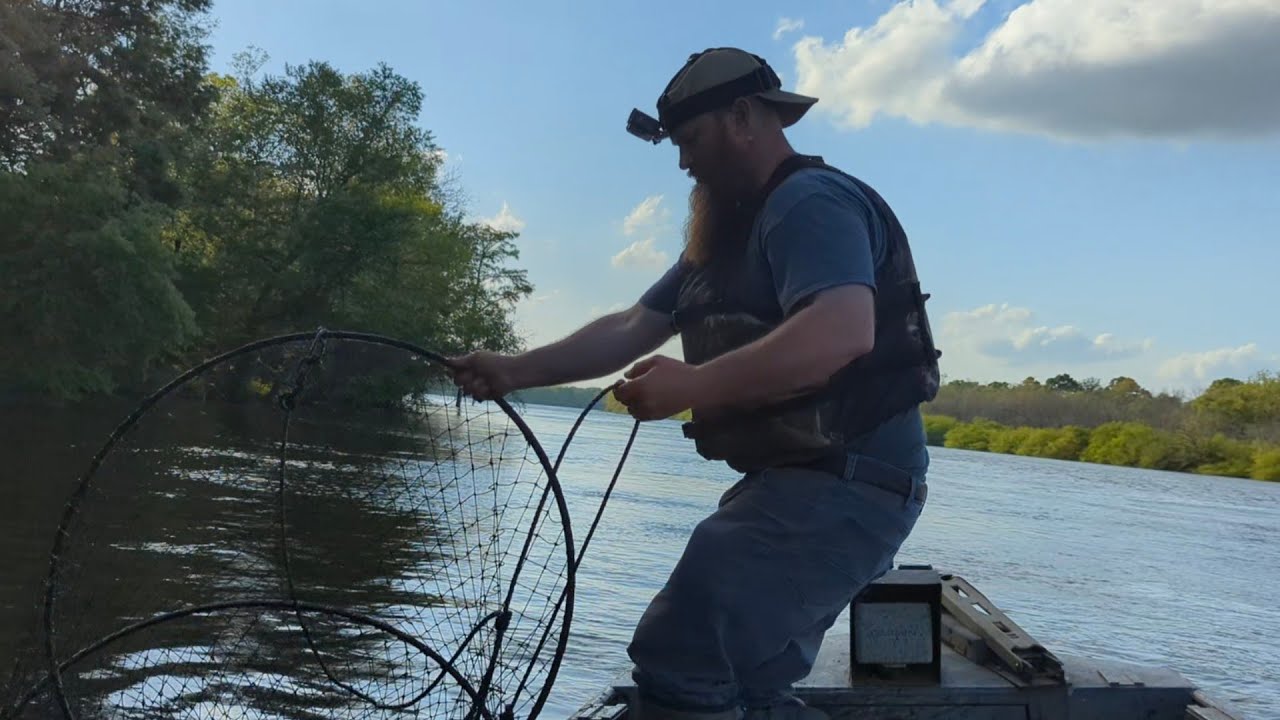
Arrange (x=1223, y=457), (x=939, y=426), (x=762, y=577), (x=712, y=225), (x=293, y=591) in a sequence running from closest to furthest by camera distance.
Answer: (x=762, y=577) < (x=712, y=225) < (x=293, y=591) < (x=1223, y=457) < (x=939, y=426)

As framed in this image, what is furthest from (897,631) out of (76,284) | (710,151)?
(76,284)

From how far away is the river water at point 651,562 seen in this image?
379 inches

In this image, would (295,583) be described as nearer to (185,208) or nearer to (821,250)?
(821,250)

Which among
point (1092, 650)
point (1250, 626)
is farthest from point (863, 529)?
point (1250, 626)

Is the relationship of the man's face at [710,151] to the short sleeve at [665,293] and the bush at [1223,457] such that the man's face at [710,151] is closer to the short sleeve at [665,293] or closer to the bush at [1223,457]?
the short sleeve at [665,293]

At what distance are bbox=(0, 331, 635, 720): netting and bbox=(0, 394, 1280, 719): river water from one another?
0.09 m

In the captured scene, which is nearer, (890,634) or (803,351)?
(803,351)

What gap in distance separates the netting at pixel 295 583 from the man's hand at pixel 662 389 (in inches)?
13.8

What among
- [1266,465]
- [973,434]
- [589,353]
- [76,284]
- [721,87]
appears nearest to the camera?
[721,87]

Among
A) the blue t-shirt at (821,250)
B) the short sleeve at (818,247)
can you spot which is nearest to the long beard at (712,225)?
the blue t-shirt at (821,250)

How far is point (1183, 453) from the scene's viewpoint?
88.3 metres

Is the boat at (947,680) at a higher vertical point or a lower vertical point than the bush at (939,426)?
lower

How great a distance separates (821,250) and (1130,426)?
99388 mm

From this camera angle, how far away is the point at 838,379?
9.42ft
